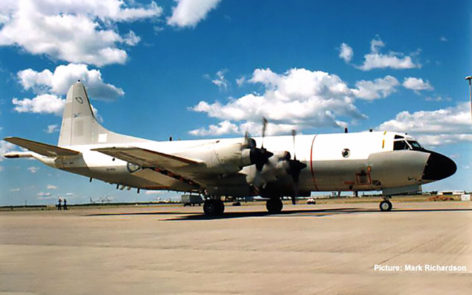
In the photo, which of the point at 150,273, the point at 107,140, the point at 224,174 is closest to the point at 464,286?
the point at 150,273

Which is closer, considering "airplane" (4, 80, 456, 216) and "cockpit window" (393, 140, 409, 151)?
"airplane" (4, 80, 456, 216)

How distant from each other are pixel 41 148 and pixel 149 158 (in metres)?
8.89

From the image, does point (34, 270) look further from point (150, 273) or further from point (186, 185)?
point (186, 185)

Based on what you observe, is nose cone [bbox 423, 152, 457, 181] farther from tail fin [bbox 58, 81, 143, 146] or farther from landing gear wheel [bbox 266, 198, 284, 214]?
tail fin [bbox 58, 81, 143, 146]

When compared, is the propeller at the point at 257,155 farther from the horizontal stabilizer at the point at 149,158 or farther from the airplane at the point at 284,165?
the horizontal stabilizer at the point at 149,158

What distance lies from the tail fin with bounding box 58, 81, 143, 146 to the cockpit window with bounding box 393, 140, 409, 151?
61.4ft

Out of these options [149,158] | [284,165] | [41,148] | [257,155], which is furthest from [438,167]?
[41,148]

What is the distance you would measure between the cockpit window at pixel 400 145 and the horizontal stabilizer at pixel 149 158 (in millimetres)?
11111

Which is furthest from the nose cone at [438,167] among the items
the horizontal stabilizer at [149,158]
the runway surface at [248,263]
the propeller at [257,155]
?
the horizontal stabilizer at [149,158]

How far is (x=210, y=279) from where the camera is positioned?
711cm

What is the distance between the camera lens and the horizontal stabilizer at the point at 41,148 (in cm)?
2452

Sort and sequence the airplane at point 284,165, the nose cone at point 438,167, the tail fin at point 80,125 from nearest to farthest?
the nose cone at point 438,167
the airplane at point 284,165
the tail fin at point 80,125

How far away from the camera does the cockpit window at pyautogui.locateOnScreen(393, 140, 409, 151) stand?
24.0 meters

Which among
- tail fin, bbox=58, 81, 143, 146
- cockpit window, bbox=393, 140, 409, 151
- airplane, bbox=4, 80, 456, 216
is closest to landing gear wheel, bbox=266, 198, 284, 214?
airplane, bbox=4, 80, 456, 216
